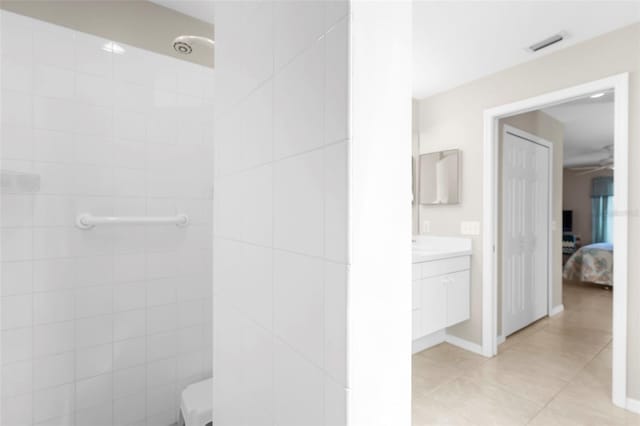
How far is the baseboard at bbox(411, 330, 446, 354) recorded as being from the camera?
271 cm

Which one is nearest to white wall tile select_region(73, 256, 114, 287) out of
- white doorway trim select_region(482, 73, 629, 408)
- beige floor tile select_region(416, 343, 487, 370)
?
beige floor tile select_region(416, 343, 487, 370)

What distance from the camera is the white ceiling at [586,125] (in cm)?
347

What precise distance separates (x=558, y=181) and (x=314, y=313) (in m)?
4.29

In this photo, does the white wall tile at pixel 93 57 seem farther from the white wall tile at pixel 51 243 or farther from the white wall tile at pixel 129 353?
the white wall tile at pixel 129 353

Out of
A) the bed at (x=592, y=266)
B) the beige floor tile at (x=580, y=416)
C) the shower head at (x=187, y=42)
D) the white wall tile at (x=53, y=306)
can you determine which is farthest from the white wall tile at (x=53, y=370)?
the bed at (x=592, y=266)

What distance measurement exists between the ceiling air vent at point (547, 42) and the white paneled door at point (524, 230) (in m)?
0.83

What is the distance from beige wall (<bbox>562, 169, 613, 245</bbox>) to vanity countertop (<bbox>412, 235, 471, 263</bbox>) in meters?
7.22

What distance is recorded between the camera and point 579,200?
788 centimetres

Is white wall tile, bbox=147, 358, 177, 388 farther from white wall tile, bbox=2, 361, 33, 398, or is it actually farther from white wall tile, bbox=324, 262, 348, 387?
white wall tile, bbox=324, 262, 348, 387

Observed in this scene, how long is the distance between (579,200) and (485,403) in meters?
8.34

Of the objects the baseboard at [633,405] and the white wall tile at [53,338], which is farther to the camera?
the baseboard at [633,405]

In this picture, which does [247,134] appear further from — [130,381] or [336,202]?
[130,381]

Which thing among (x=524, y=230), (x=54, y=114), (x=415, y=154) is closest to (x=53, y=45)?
(x=54, y=114)

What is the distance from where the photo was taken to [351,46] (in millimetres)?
489
